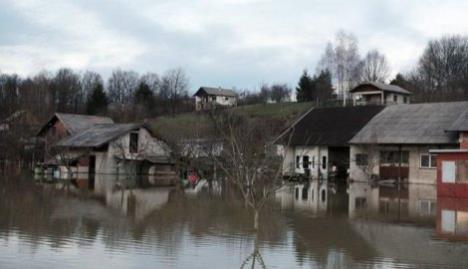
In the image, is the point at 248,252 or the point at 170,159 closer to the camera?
the point at 248,252

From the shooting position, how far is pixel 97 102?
89.1 m

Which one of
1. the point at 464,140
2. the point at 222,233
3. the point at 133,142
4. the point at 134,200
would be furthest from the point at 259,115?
the point at 222,233

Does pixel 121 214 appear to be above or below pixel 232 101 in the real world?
below

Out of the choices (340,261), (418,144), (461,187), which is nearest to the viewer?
(340,261)

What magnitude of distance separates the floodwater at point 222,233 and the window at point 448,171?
2061mm

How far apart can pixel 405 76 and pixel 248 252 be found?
75.5 m

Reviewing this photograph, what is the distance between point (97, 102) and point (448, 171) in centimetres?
6794

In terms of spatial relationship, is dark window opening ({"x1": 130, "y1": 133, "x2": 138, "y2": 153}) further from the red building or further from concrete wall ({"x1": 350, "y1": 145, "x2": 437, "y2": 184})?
the red building

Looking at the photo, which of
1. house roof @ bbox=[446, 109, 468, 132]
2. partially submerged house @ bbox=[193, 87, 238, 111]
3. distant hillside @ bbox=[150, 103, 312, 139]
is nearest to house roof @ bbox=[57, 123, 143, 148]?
distant hillside @ bbox=[150, 103, 312, 139]

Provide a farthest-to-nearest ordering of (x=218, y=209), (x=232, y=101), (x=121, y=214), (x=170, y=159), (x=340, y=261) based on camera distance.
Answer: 1. (x=232, y=101)
2. (x=170, y=159)
3. (x=218, y=209)
4. (x=121, y=214)
5. (x=340, y=261)

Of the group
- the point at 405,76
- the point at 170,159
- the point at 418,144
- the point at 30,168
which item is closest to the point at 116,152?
the point at 170,159

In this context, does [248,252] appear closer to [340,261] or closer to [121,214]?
[340,261]

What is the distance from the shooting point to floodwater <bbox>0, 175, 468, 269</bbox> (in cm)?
1167

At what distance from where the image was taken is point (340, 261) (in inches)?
468
